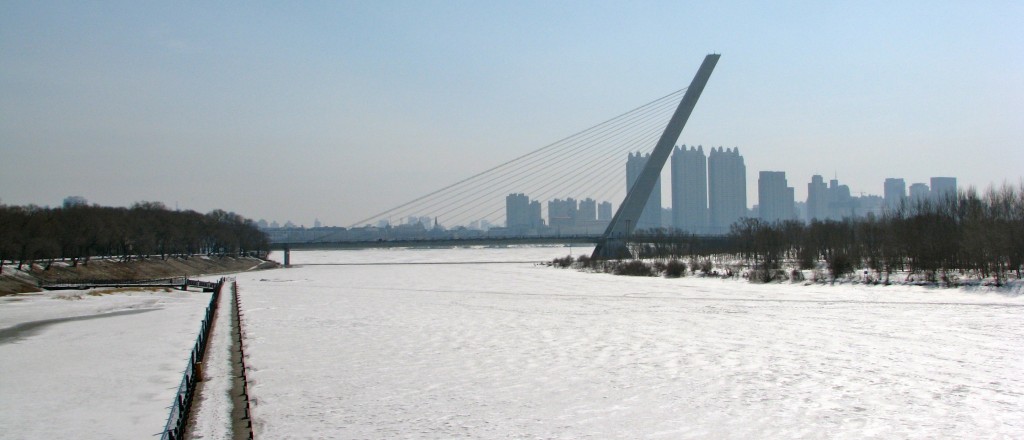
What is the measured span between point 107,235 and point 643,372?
1940 inches

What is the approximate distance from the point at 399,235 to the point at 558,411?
14920 cm

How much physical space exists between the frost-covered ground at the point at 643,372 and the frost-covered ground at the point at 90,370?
143 cm

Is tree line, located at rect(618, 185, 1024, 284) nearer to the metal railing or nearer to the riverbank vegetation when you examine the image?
the riverbank vegetation

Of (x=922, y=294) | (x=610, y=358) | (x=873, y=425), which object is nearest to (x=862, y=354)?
(x=610, y=358)

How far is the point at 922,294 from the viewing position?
2734 cm

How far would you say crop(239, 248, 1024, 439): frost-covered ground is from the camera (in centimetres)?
898

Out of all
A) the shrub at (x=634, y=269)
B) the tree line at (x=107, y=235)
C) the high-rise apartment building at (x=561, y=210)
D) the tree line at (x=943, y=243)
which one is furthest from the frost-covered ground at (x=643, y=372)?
the high-rise apartment building at (x=561, y=210)

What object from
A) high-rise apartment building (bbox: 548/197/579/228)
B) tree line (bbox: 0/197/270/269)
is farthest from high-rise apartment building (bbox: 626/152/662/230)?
tree line (bbox: 0/197/270/269)

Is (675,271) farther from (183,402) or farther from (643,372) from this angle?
(183,402)

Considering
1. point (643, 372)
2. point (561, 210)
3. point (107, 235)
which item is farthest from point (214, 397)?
point (561, 210)

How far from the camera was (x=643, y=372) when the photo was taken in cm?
1214

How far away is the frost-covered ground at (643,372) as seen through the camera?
898cm

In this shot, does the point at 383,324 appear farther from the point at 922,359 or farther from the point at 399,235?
the point at 399,235

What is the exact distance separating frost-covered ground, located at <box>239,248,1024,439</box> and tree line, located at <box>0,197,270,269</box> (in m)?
28.2
